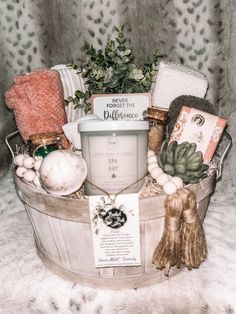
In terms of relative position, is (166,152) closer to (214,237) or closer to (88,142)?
(88,142)

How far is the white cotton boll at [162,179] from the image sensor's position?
0.93 m

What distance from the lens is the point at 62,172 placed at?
2.87 ft

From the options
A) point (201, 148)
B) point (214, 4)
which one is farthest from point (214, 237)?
point (214, 4)

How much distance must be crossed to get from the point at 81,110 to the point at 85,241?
0.53m

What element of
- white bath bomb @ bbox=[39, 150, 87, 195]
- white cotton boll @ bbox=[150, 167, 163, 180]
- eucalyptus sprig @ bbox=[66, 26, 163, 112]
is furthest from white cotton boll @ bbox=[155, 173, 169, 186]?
eucalyptus sprig @ bbox=[66, 26, 163, 112]

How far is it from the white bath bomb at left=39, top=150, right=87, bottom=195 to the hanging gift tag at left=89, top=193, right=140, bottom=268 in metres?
0.06

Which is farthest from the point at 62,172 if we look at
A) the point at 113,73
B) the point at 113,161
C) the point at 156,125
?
the point at 113,73

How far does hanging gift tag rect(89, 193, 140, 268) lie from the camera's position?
0.89 m

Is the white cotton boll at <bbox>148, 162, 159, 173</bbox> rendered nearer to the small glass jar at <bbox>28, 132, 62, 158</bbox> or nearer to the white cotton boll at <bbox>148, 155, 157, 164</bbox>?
the white cotton boll at <bbox>148, 155, 157, 164</bbox>

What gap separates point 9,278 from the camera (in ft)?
3.45

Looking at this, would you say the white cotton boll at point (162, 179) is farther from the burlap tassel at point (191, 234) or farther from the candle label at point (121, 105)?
the candle label at point (121, 105)

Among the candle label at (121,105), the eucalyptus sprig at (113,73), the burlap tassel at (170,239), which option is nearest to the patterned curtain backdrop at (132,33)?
the eucalyptus sprig at (113,73)

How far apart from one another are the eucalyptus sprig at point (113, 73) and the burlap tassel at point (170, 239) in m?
0.51

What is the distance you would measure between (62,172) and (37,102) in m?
0.36
